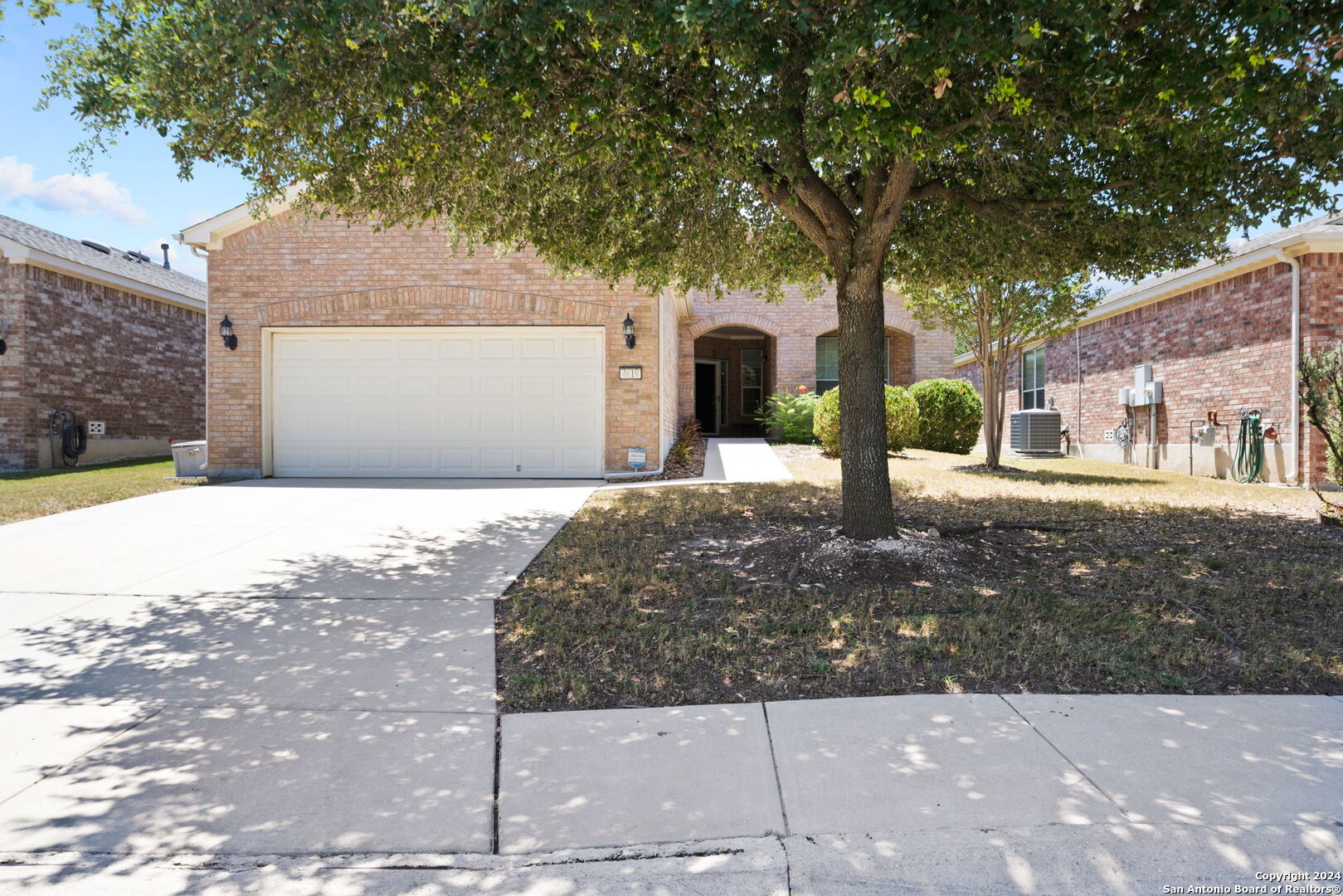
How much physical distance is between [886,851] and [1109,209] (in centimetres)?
636

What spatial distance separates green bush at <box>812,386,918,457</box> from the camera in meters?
13.7

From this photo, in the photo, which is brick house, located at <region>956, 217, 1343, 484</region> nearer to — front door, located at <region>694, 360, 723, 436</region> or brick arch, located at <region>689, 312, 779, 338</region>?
brick arch, located at <region>689, 312, 779, 338</region>

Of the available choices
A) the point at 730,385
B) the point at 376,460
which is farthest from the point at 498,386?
the point at 730,385

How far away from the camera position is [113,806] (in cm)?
249

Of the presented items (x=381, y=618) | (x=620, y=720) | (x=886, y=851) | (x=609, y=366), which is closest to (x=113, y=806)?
(x=620, y=720)

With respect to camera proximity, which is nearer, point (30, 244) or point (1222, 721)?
point (1222, 721)

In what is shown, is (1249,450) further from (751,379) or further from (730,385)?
(730,385)

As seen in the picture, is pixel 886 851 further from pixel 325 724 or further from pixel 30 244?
pixel 30 244

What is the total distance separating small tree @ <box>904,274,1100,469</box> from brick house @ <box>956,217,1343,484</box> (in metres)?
1.56

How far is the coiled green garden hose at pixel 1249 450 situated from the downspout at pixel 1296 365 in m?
0.46

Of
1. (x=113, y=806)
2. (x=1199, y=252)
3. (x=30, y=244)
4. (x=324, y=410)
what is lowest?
(x=113, y=806)

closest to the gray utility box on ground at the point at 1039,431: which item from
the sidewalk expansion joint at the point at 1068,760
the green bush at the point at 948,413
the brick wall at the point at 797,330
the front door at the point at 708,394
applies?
the green bush at the point at 948,413

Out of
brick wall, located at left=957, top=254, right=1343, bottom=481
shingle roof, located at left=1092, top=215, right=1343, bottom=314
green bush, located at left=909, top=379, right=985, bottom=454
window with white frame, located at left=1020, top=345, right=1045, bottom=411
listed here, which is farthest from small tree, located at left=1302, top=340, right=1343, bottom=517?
window with white frame, located at left=1020, top=345, right=1045, bottom=411

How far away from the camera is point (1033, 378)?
62.5 ft
